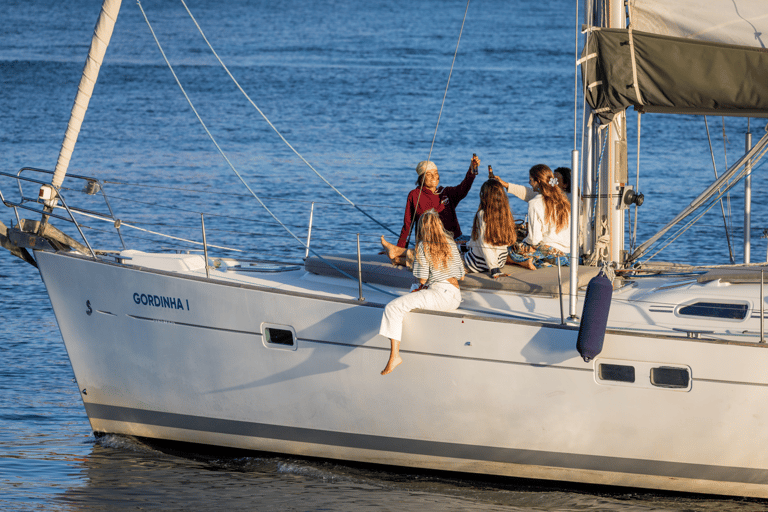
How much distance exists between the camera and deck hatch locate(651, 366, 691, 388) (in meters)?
7.06

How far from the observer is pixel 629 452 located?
24.3ft

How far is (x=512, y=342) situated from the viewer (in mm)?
7211

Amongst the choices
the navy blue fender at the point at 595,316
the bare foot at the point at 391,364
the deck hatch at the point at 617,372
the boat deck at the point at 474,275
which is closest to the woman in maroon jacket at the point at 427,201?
the boat deck at the point at 474,275

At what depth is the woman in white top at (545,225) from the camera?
790cm

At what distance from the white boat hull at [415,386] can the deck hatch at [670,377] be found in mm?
47

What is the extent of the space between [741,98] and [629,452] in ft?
9.74

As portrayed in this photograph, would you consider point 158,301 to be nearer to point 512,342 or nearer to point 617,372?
point 512,342

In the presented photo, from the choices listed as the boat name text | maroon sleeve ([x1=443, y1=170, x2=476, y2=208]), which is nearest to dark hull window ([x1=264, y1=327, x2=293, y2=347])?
the boat name text

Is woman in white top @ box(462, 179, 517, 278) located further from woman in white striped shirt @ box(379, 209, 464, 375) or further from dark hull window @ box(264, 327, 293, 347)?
dark hull window @ box(264, 327, 293, 347)

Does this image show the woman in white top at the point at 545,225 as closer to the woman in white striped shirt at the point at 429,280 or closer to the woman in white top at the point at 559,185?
the woman in white top at the point at 559,185

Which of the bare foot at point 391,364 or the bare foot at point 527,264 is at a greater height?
the bare foot at point 527,264

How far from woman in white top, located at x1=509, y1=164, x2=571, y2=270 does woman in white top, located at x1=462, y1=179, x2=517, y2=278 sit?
0.21 meters

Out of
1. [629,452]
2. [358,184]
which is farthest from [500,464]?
[358,184]

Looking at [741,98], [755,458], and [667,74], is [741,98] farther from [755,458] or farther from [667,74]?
[755,458]
